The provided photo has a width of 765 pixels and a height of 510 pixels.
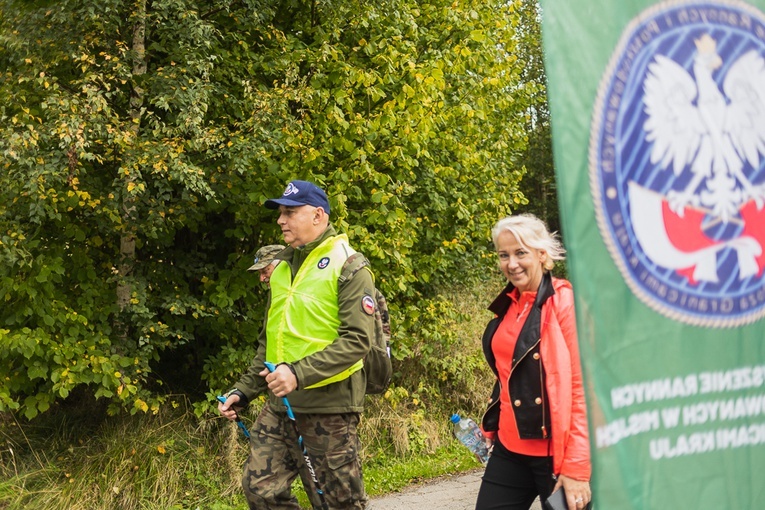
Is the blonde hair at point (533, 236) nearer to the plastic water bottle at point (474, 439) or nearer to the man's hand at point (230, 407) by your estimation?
the plastic water bottle at point (474, 439)

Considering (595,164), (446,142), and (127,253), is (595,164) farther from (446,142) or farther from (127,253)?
(446,142)

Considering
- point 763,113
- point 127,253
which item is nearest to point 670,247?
point 763,113

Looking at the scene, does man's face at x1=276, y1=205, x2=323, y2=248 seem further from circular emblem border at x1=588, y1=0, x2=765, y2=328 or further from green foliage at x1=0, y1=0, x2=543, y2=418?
circular emblem border at x1=588, y1=0, x2=765, y2=328

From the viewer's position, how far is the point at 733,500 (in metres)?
1.82

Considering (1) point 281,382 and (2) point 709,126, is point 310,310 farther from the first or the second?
(2) point 709,126

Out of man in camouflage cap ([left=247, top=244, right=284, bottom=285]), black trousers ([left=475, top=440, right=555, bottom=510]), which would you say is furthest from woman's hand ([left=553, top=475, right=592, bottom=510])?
man in camouflage cap ([left=247, top=244, right=284, bottom=285])

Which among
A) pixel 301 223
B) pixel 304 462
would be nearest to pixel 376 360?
pixel 304 462

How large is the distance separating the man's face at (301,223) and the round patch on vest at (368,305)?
459mm

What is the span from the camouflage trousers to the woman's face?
4.87ft

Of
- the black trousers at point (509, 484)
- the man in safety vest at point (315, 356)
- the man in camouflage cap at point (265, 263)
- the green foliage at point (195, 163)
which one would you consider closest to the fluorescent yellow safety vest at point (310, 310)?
the man in safety vest at point (315, 356)

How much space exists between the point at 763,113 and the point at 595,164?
46 cm

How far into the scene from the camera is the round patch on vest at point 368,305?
14.8 feet

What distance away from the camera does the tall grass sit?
7152mm

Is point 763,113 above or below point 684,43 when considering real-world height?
below
